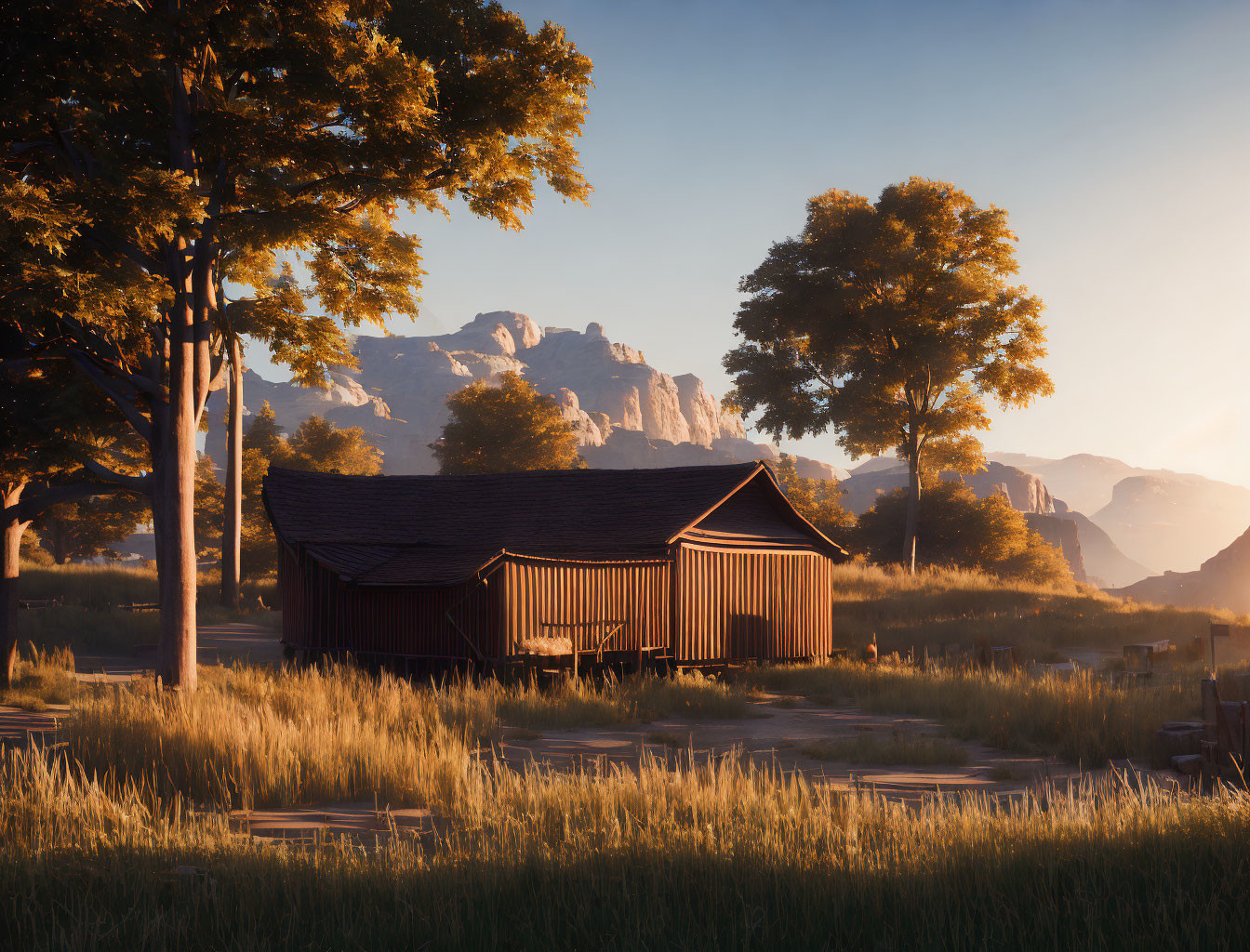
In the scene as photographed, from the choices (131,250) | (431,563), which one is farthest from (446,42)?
(431,563)

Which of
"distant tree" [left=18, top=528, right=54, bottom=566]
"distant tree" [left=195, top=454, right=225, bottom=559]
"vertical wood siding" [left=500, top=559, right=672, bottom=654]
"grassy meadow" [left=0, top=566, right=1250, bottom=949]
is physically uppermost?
"distant tree" [left=195, top=454, right=225, bottom=559]

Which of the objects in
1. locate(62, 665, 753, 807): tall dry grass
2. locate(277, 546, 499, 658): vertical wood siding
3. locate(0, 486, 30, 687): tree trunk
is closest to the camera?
locate(62, 665, 753, 807): tall dry grass

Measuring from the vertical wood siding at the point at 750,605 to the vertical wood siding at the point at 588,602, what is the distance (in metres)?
0.68

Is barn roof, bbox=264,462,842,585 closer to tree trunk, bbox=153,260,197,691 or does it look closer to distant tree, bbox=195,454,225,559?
tree trunk, bbox=153,260,197,691

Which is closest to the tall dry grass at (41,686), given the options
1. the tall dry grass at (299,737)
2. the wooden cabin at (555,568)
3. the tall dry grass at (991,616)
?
the tall dry grass at (299,737)

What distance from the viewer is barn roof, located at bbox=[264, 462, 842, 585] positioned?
24406 mm

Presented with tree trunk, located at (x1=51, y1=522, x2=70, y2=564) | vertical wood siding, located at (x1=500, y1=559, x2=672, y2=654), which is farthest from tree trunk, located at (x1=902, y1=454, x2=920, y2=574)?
tree trunk, located at (x1=51, y1=522, x2=70, y2=564)

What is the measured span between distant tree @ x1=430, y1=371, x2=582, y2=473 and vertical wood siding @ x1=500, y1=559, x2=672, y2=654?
3326cm

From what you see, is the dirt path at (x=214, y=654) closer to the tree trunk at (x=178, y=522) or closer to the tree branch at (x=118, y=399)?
the tree trunk at (x=178, y=522)

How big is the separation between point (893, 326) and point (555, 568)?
24.1 meters

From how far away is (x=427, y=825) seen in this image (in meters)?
9.43

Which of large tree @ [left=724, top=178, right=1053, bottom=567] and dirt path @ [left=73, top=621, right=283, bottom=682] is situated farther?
large tree @ [left=724, top=178, right=1053, bottom=567]

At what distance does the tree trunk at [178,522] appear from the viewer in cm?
1652

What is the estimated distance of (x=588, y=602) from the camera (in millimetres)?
22359
